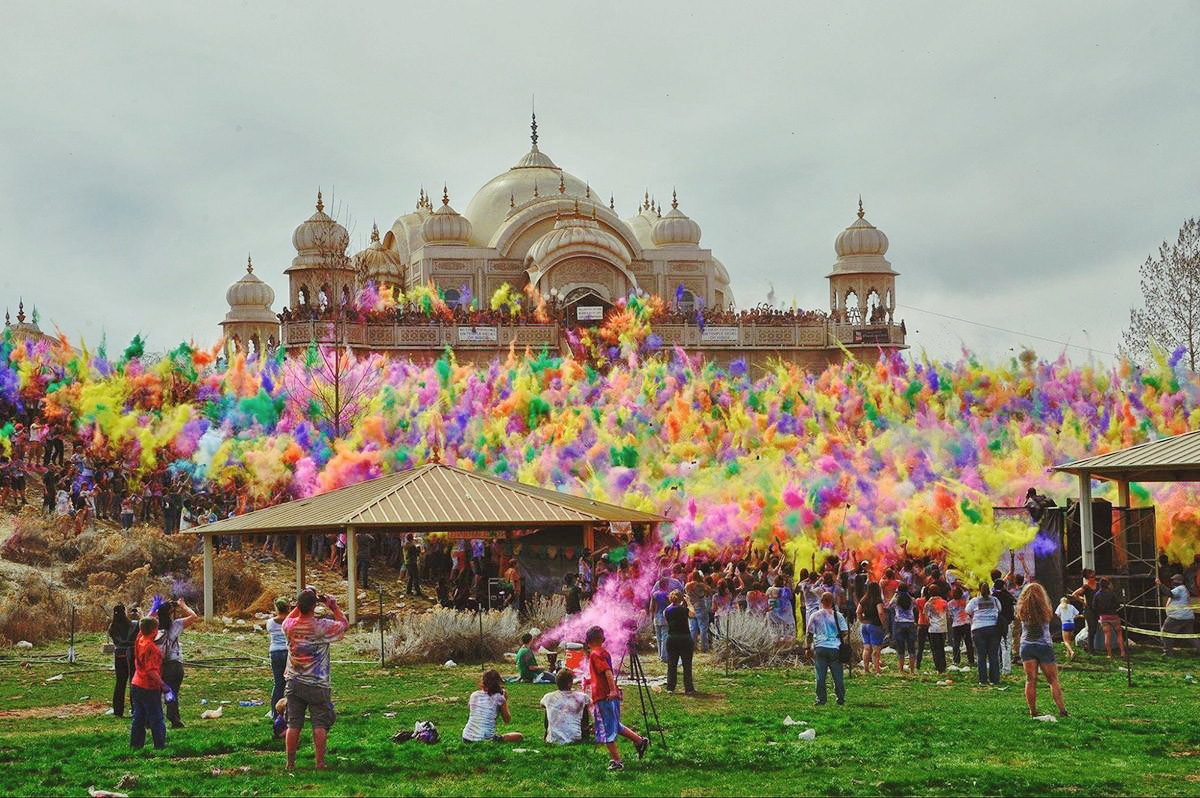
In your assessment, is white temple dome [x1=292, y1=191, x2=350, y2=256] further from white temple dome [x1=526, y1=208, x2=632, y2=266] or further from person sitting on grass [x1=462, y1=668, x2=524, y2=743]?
person sitting on grass [x1=462, y1=668, x2=524, y2=743]

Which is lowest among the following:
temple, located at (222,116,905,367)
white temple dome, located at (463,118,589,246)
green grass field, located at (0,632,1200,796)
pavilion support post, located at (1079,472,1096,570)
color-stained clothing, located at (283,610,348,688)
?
green grass field, located at (0,632,1200,796)

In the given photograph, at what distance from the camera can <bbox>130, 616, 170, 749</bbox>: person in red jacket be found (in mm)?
11797

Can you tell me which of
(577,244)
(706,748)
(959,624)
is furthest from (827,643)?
(577,244)

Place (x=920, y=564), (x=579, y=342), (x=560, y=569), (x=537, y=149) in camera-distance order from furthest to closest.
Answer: (x=537, y=149) < (x=579, y=342) < (x=560, y=569) < (x=920, y=564)

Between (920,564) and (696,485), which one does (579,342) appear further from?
(920,564)

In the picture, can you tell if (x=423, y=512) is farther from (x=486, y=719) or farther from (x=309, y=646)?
(x=309, y=646)

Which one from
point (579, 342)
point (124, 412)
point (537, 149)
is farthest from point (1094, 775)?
point (537, 149)

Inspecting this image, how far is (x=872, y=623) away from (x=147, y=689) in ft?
27.5

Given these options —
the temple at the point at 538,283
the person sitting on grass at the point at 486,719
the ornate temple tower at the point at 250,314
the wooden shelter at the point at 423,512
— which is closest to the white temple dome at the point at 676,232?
the temple at the point at 538,283

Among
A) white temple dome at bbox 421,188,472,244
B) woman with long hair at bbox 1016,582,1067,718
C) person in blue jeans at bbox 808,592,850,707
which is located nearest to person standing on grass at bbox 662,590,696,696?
person in blue jeans at bbox 808,592,850,707

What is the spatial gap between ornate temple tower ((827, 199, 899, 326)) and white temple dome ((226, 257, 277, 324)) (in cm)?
2293

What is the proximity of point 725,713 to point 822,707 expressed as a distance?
0.95 meters

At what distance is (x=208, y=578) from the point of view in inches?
956

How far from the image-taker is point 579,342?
4725 cm
